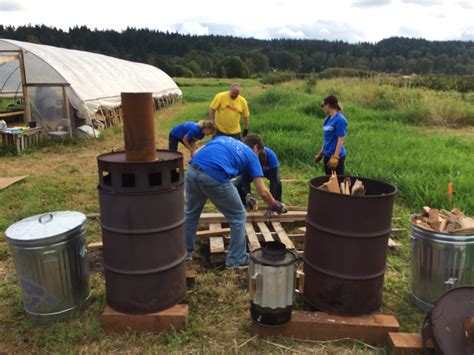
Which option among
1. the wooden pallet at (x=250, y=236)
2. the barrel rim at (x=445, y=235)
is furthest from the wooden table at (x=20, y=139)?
the barrel rim at (x=445, y=235)

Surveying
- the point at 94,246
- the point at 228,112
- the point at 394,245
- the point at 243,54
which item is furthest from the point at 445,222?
the point at 243,54

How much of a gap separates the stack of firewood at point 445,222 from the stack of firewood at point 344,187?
0.57m

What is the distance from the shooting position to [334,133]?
223 inches

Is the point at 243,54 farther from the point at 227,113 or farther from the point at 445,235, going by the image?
the point at 445,235

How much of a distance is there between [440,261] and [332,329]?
1.07 meters

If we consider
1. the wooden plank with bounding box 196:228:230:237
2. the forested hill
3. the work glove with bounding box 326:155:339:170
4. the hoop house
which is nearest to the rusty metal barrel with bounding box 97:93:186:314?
the wooden plank with bounding box 196:228:230:237

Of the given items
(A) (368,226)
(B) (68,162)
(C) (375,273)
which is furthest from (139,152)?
(B) (68,162)

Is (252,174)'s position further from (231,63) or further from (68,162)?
(231,63)

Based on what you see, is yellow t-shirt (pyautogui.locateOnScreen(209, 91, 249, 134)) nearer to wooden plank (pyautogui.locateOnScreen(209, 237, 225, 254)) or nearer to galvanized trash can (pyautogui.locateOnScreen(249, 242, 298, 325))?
wooden plank (pyautogui.locateOnScreen(209, 237, 225, 254))

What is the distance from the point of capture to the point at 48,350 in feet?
9.71

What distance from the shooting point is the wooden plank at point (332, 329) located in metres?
3.09

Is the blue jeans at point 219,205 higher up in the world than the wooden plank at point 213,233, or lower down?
higher up

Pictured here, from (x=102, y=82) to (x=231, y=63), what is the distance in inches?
2145

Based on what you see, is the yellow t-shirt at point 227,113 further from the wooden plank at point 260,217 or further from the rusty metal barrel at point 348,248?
the rusty metal barrel at point 348,248
